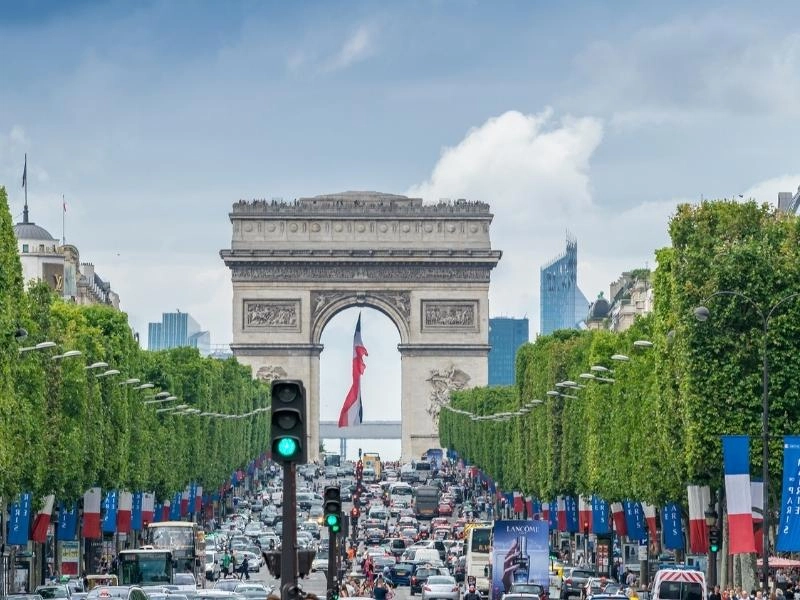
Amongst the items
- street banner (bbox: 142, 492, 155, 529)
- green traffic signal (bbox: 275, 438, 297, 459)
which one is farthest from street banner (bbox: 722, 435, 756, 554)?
street banner (bbox: 142, 492, 155, 529)

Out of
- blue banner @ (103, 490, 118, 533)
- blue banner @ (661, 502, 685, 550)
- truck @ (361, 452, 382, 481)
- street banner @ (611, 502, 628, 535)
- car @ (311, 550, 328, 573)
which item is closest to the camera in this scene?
blue banner @ (661, 502, 685, 550)

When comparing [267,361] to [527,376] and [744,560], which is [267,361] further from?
[744,560]

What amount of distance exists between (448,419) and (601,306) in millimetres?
14844

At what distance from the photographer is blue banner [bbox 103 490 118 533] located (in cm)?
8669

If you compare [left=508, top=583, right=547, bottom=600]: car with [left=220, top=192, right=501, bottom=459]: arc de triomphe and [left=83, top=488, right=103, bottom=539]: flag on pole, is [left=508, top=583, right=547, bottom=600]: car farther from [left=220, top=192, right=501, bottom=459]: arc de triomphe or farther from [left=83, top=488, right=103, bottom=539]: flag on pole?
[left=220, top=192, right=501, bottom=459]: arc de triomphe

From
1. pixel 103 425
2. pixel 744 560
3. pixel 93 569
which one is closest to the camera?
pixel 744 560

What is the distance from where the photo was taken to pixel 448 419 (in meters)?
190

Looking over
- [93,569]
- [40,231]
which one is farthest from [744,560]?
[40,231]

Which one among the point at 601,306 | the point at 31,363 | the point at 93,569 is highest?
the point at 601,306

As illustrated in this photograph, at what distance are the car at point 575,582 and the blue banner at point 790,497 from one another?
73.8ft

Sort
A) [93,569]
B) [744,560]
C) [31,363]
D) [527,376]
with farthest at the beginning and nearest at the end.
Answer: [527,376] → [93,569] → [31,363] → [744,560]

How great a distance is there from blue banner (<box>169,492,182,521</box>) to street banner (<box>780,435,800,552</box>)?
61.8 metres

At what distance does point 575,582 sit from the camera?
253ft

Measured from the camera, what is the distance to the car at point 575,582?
75.5 m
